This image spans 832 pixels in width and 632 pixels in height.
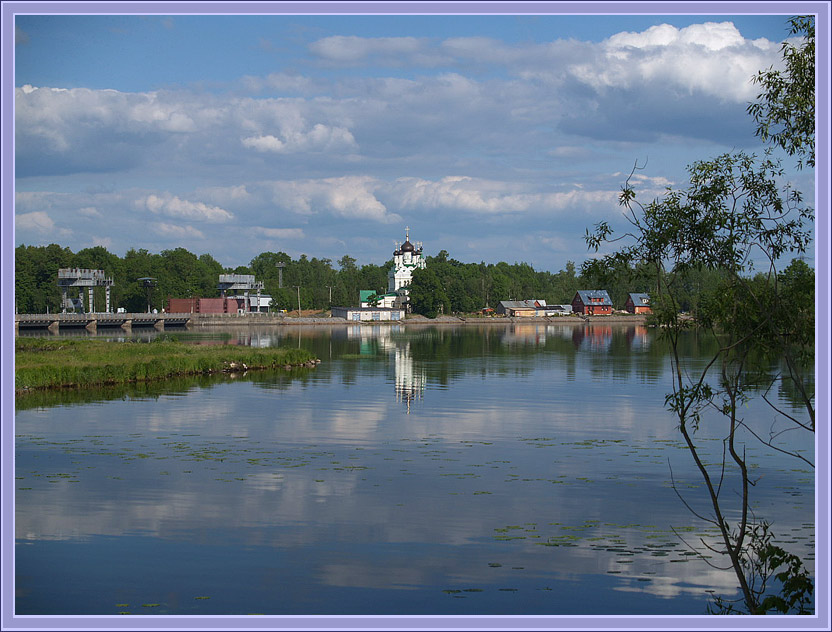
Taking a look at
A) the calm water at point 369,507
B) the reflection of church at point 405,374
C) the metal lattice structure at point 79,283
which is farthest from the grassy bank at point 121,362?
the metal lattice structure at point 79,283

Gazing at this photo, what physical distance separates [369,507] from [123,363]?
3541cm

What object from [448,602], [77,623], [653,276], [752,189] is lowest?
[448,602]

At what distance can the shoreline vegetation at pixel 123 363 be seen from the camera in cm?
4578

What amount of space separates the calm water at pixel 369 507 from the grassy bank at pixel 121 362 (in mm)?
5438

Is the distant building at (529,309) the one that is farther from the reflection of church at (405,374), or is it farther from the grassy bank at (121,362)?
the grassy bank at (121,362)

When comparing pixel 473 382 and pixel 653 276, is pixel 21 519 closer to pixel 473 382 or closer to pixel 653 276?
pixel 653 276

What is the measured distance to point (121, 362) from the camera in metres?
52.7

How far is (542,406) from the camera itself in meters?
39.6

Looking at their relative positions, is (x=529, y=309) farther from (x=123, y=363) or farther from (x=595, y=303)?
(x=123, y=363)

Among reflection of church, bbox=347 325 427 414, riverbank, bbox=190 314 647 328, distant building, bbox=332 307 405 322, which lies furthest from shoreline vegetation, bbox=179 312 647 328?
reflection of church, bbox=347 325 427 414

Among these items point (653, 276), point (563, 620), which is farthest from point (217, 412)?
point (563, 620)

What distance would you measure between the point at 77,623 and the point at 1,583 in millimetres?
1431

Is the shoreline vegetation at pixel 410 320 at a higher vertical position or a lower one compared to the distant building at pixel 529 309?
lower

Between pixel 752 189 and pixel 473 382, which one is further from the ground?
pixel 752 189
